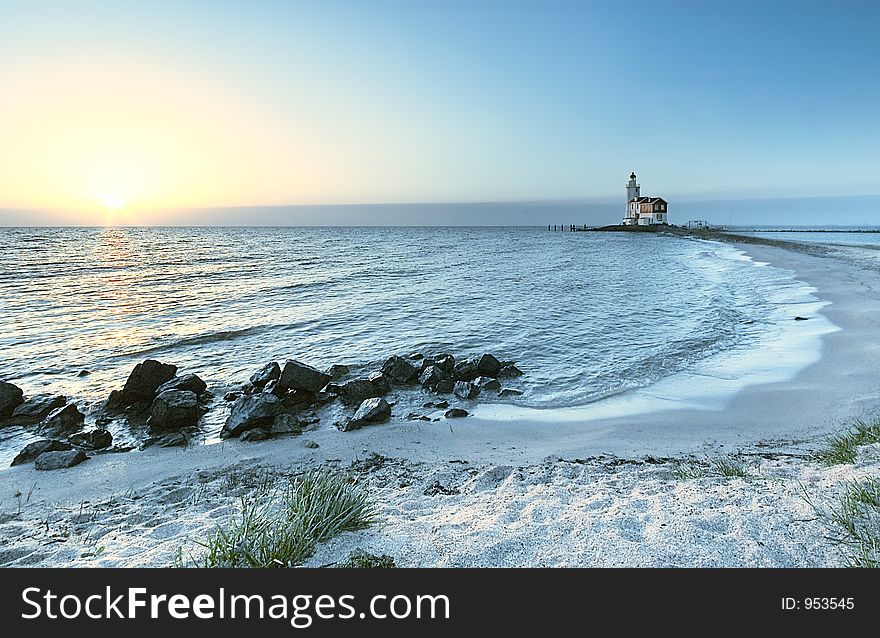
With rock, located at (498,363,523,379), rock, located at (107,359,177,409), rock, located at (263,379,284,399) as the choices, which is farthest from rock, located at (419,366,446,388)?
rock, located at (107,359,177,409)

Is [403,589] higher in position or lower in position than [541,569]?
higher

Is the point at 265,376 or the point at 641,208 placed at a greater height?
the point at 641,208

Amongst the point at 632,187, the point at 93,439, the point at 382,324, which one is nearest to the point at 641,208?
the point at 632,187

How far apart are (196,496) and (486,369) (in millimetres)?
7577

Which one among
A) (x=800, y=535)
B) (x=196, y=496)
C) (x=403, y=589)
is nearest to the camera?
(x=403, y=589)

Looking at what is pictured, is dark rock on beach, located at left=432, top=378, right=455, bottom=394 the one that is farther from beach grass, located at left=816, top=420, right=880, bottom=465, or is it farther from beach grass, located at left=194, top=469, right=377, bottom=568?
beach grass, located at left=816, top=420, right=880, bottom=465

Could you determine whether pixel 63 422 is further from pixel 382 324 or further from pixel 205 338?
pixel 382 324

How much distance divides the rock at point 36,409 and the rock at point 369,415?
21.0ft

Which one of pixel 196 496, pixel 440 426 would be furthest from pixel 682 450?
pixel 196 496

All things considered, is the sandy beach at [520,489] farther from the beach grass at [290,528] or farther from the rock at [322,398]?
the rock at [322,398]

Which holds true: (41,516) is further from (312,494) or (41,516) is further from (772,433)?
(772,433)

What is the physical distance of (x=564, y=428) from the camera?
891 centimetres

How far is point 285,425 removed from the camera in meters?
8.98

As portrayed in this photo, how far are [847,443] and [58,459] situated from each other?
11.8 metres
